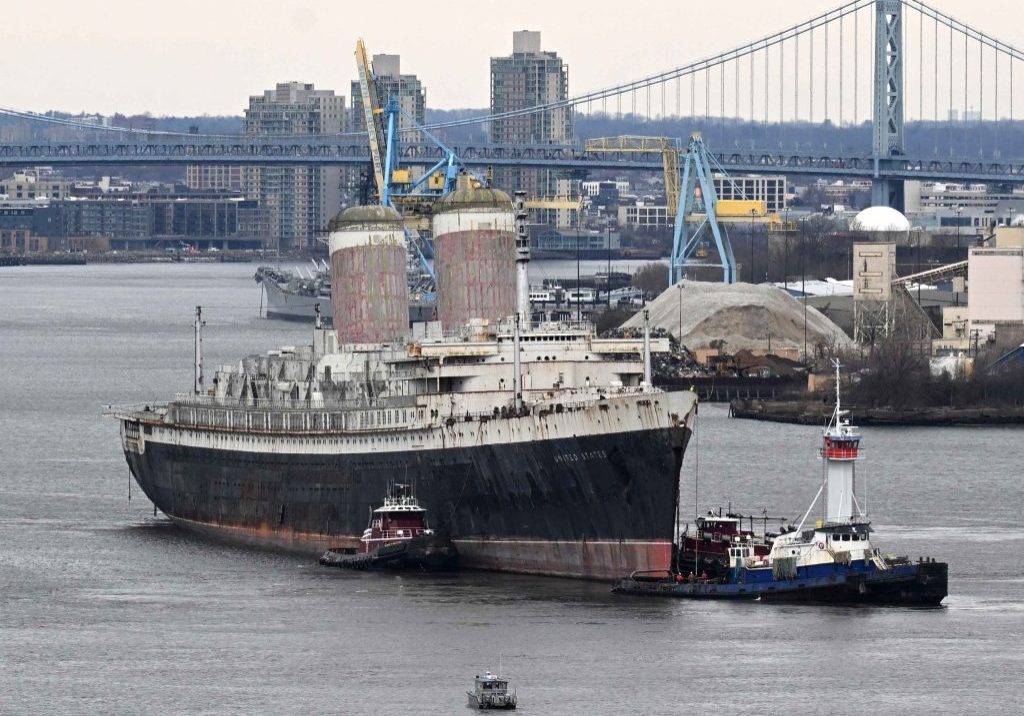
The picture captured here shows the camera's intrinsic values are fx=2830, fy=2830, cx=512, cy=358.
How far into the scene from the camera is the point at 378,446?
4525 centimetres

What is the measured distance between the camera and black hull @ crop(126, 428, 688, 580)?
41781mm

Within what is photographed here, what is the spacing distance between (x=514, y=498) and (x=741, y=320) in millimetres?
48833

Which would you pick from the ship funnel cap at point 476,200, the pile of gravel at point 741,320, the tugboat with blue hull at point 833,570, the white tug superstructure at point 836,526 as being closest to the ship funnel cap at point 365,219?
the ship funnel cap at point 476,200

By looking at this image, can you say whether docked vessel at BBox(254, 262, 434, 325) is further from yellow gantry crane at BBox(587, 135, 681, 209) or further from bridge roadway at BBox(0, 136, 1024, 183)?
yellow gantry crane at BBox(587, 135, 681, 209)

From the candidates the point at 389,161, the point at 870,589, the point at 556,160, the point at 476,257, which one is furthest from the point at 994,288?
the point at 556,160

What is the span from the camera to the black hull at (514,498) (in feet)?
137

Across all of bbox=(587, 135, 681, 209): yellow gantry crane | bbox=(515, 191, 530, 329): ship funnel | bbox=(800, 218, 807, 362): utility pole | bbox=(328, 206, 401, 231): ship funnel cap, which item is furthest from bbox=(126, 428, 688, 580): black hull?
bbox=(587, 135, 681, 209): yellow gantry crane

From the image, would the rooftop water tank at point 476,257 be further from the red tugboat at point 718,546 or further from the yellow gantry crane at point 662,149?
the yellow gantry crane at point 662,149

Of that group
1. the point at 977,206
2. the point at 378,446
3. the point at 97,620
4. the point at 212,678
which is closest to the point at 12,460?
the point at 378,446

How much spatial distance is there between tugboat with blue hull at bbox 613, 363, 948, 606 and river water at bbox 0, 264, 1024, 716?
42 cm

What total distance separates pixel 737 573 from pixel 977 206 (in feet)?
519

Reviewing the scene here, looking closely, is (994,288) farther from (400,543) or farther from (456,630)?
(456,630)

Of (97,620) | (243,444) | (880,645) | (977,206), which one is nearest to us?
(880,645)

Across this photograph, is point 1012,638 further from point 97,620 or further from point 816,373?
point 816,373
